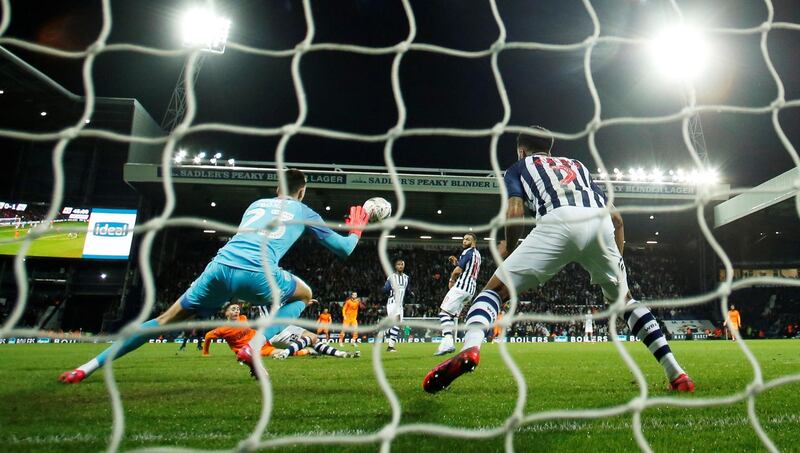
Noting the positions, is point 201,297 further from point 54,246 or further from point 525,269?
point 54,246

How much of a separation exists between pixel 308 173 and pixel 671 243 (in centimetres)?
2228

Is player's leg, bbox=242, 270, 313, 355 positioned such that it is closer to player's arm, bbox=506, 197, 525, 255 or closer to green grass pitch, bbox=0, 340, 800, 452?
green grass pitch, bbox=0, 340, 800, 452

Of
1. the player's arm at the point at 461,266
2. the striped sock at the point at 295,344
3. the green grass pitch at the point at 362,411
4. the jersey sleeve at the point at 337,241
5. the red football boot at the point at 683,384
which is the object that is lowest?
the green grass pitch at the point at 362,411

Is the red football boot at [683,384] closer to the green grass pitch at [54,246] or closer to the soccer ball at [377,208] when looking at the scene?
the soccer ball at [377,208]

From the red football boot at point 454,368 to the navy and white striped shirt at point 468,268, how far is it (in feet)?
17.1

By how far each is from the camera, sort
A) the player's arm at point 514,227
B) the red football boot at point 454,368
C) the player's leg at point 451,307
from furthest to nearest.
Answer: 1. the player's leg at point 451,307
2. the player's arm at point 514,227
3. the red football boot at point 454,368

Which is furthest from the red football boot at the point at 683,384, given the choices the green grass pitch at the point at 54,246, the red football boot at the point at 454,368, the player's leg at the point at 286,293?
the green grass pitch at the point at 54,246

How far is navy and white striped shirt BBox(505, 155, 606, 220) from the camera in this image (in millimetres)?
3328

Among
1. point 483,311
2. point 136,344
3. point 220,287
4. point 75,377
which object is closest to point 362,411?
point 483,311

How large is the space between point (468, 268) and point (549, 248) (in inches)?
205

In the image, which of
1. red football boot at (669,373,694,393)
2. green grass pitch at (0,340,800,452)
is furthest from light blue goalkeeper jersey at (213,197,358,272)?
red football boot at (669,373,694,393)

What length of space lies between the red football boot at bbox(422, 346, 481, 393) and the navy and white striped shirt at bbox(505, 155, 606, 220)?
1041mm

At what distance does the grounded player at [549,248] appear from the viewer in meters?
3.16

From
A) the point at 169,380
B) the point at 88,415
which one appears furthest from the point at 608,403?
the point at 169,380
